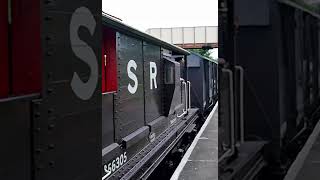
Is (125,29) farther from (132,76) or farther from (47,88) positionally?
(47,88)

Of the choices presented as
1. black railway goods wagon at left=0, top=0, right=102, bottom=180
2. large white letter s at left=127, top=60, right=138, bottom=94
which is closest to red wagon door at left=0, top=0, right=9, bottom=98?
black railway goods wagon at left=0, top=0, right=102, bottom=180

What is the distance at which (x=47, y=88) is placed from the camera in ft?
5.80

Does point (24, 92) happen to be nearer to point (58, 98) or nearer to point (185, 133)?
point (58, 98)

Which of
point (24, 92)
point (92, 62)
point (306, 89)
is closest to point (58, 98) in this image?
point (24, 92)

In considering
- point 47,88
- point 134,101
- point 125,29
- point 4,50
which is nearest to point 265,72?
point 125,29

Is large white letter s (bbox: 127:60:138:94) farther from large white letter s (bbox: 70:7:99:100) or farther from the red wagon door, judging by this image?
the red wagon door

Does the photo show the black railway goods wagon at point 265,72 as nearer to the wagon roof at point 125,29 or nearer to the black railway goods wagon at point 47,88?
the black railway goods wagon at point 47,88

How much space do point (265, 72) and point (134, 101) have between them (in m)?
3.08

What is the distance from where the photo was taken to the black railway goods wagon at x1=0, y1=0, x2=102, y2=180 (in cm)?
158

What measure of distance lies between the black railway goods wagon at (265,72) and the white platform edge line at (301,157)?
0.07 meters

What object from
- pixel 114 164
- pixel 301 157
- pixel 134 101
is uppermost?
pixel 134 101

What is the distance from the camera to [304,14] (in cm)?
622

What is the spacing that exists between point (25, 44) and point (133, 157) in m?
5.31

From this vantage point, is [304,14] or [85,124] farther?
[304,14]
